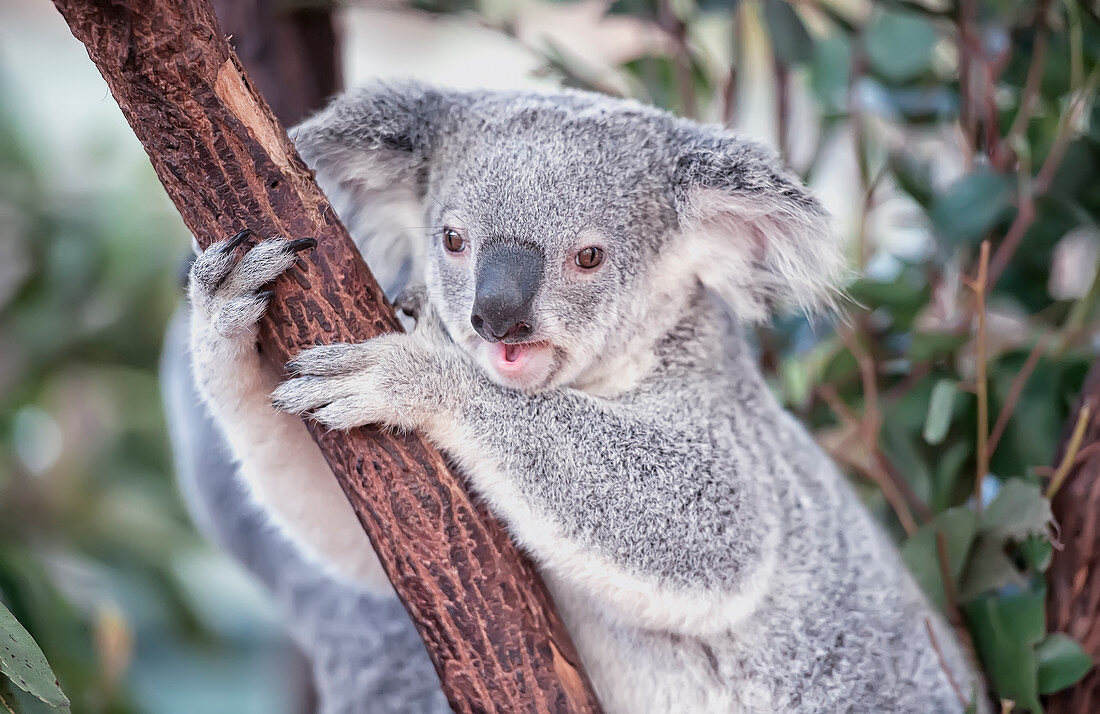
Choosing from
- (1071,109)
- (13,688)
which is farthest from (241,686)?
(1071,109)

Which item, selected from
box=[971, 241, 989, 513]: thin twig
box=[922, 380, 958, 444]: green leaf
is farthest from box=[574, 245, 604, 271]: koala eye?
box=[971, 241, 989, 513]: thin twig

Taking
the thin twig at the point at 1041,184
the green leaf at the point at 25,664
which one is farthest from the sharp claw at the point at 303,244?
the thin twig at the point at 1041,184

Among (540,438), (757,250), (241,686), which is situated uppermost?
(757,250)

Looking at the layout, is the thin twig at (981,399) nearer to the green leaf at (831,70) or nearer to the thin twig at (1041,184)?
the thin twig at (1041,184)

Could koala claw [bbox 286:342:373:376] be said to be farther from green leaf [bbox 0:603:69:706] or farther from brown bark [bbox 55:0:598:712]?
green leaf [bbox 0:603:69:706]

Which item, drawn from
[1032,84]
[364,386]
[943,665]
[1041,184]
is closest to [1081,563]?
[943,665]

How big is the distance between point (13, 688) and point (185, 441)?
3.70 feet

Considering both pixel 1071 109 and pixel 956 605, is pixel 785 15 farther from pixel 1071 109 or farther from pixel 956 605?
pixel 956 605

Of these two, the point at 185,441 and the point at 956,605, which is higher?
the point at 185,441

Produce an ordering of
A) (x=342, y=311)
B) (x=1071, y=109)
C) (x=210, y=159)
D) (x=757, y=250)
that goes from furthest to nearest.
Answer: (x=1071, y=109) → (x=757, y=250) → (x=342, y=311) → (x=210, y=159)

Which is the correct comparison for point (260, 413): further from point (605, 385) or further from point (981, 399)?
point (981, 399)

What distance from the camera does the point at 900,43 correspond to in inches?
87.6

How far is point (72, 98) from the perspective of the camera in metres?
5.43

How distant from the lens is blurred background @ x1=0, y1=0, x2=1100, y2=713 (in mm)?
2018
